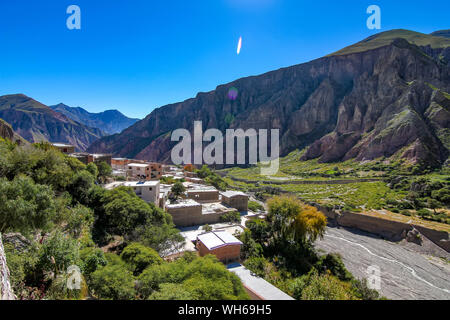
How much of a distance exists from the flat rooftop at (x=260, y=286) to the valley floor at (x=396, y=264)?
33.0 ft

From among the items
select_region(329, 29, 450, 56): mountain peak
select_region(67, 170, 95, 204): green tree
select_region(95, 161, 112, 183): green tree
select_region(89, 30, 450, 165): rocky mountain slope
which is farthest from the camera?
select_region(329, 29, 450, 56): mountain peak

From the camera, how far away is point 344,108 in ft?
240

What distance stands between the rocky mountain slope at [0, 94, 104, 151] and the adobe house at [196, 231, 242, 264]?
166196 mm

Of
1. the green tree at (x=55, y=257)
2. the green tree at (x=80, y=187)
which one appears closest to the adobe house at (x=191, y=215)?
the green tree at (x=80, y=187)

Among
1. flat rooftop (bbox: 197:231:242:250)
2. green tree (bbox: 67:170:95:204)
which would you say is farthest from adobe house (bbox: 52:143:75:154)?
flat rooftop (bbox: 197:231:242:250)

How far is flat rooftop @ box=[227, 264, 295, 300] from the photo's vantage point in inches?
474

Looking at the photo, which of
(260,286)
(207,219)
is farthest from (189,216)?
(260,286)

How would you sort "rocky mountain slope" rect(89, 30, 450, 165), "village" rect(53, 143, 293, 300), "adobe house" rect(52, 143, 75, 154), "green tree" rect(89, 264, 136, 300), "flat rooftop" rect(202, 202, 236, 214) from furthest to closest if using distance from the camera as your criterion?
"rocky mountain slope" rect(89, 30, 450, 165), "adobe house" rect(52, 143, 75, 154), "flat rooftop" rect(202, 202, 236, 214), "village" rect(53, 143, 293, 300), "green tree" rect(89, 264, 136, 300)

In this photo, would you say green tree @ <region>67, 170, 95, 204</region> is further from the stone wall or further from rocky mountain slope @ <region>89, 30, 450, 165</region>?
rocky mountain slope @ <region>89, 30, 450, 165</region>

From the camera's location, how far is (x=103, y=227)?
16.2m

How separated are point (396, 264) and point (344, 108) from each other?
2602 inches
